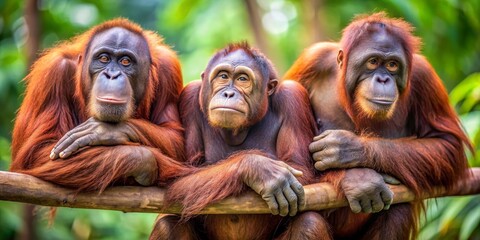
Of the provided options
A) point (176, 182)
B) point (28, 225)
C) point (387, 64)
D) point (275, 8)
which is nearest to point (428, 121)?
point (387, 64)

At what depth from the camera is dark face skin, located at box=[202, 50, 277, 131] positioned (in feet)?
16.7

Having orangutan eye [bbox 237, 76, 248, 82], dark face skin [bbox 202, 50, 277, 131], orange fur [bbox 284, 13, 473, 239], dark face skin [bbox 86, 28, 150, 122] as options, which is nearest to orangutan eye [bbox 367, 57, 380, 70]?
orange fur [bbox 284, 13, 473, 239]

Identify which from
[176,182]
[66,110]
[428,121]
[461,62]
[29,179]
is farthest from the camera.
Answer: [461,62]

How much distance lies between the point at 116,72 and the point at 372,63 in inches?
72.7

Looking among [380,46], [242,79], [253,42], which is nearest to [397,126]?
[380,46]

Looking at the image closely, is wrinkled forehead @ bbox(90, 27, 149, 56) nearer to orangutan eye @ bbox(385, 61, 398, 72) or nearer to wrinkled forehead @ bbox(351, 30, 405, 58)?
wrinkled forehead @ bbox(351, 30, 405, 58)

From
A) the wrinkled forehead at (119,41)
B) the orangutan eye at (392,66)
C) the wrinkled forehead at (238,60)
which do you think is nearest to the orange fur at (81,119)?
the wrinkled forehead at (119,41)

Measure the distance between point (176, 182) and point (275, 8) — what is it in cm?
842

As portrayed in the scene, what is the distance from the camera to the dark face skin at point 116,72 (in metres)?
4.90

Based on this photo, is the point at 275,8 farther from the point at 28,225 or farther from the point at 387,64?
the point at 387,64

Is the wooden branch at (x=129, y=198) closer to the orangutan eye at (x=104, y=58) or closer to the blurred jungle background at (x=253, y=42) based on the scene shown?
the orangutan eye at (x=104, y=58)

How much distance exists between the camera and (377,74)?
17.7 ft

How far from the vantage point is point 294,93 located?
17.9 feet

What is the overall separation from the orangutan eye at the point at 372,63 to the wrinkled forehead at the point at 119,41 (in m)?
1.60
